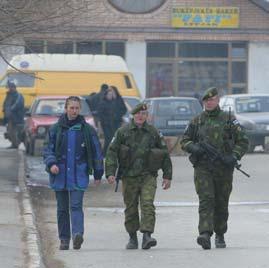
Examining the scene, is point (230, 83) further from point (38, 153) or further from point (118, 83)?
point (38, 153)

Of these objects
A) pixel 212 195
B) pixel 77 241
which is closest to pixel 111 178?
pixel 77 241

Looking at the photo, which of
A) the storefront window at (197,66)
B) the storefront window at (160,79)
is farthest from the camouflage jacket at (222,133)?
A: the storefront window at (160,79)

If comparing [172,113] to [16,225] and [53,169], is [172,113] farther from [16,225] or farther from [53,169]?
[53,169]

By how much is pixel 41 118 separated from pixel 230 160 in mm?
14816

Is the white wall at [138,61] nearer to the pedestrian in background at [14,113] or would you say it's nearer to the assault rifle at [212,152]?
the pedestrian in background at [14,113]

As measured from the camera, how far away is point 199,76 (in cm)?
4522

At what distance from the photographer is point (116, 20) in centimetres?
4391

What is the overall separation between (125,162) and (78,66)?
805 inches

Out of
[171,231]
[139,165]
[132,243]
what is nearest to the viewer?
[139,165]

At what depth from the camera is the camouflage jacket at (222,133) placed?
11352mm

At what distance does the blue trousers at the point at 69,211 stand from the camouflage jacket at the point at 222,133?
1276mm

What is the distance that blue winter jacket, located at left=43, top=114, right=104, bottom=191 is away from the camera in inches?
446

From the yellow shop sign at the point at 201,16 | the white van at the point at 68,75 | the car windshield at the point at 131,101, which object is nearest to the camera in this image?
the car windshield at the point at 131,101

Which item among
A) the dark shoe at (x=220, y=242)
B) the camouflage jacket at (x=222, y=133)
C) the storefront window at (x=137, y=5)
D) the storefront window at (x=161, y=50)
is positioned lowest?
the dark shoe at (x=220, y=242)
